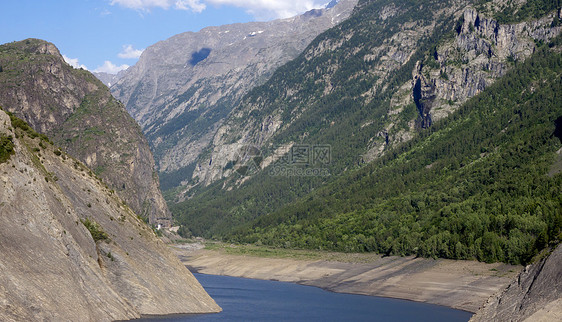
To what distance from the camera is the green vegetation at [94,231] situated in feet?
206

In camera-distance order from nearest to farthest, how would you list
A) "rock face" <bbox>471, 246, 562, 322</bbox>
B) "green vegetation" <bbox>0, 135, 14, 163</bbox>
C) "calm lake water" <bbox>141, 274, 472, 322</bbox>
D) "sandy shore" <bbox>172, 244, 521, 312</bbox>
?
"green vegetation" <bbox>0, 135, 14, 163</bbox> < "rock face" <bbox>471, 246, 562, 322</bbox> < "calm lake water" <bbox>141, 274, 472, 322</bbox> < "sandy shore" <bbox>172, 244, 521, 312</bbox>

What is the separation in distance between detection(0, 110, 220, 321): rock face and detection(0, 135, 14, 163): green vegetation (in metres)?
0.18

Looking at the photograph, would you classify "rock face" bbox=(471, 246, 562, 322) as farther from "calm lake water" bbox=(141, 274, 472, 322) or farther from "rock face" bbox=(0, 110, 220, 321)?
"rock face" bbox=(0, 110, 220, 321)

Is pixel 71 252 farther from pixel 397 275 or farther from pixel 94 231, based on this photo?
pixel 397 275

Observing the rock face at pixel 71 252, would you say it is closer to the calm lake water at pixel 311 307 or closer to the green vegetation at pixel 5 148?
the green vegetation at pixel 5 148

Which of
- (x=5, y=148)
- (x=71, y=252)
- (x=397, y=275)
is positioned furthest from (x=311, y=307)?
(x=5, y=148)

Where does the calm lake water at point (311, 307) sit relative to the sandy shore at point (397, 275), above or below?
above

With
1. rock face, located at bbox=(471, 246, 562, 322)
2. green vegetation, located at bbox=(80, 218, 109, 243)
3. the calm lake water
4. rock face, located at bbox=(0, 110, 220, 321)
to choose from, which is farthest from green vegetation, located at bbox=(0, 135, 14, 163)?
rock face, located at bbox=(471, 246, 562, 322)

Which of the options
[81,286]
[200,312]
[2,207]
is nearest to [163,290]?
[200,312]

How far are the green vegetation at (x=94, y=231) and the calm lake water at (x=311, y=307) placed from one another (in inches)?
629

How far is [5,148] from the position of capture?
49719 millimetres

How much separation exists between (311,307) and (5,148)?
243 ft

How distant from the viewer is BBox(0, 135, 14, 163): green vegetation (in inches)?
1935

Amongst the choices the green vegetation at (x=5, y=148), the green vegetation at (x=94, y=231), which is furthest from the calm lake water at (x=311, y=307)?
the green vegetation at (x=5, y=148)
